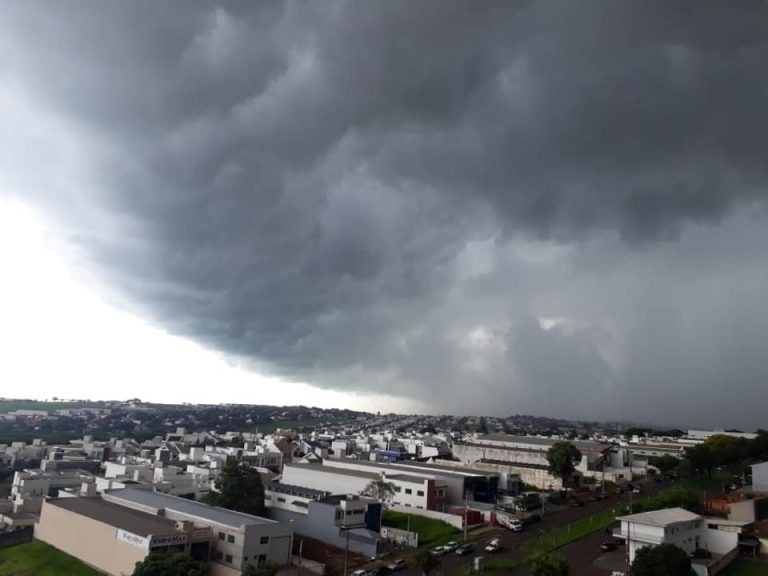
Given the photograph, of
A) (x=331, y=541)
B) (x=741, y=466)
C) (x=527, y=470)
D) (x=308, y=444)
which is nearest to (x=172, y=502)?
(x=331, y=541)

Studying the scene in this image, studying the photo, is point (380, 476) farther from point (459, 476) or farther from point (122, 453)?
point (122, 453)

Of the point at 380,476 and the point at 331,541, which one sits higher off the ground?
the point at 380,476

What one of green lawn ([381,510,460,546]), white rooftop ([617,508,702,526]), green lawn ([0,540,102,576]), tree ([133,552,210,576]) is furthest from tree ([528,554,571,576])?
green lawn ([0,540,102,576])

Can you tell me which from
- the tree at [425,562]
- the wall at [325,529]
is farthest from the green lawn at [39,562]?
the tree at [425,562]

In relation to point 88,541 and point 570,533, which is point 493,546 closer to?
point 570,533

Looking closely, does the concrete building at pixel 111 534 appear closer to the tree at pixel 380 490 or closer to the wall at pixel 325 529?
the wall at pixel 325 529

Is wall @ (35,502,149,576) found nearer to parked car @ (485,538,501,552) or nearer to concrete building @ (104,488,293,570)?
concrete building @ (104,488,293,570)

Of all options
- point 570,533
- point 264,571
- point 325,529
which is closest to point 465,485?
point 570,533
